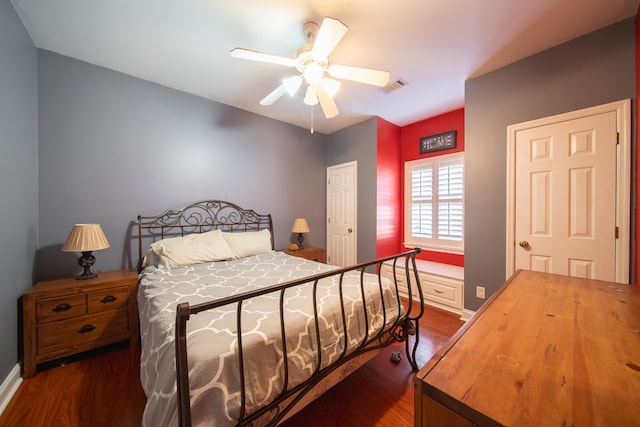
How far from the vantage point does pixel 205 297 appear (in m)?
1.52

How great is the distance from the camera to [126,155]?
245cm

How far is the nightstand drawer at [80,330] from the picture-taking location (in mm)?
1750

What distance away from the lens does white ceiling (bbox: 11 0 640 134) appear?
1.65 meters

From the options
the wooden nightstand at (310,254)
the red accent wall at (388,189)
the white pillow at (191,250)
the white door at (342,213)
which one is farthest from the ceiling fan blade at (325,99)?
the wooden nightstand at (310,254)

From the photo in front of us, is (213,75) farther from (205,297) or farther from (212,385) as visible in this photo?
(212,385)

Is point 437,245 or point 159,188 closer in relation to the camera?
point 159,188

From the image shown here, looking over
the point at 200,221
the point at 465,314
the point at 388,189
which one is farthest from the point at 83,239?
the point at 465,314

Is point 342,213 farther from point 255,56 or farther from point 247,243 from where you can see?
point 255,56

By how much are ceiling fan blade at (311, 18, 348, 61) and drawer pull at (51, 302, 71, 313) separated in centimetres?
277

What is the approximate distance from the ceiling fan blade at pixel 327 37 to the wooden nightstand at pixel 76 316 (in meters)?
2.51

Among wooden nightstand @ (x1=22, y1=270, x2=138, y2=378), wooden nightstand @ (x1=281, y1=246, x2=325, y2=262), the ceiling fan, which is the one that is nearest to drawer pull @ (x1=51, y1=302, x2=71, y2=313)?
wooden nightstand @ (x1=22, y1=270, x2=138, y2=378)

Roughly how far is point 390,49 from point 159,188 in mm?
2887

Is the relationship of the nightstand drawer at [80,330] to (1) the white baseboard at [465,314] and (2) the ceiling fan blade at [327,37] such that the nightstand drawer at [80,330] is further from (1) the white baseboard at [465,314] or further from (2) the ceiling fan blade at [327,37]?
(1) the white baseboard at [465,314]

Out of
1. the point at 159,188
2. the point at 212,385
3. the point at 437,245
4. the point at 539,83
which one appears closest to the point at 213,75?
the point at 159,188
